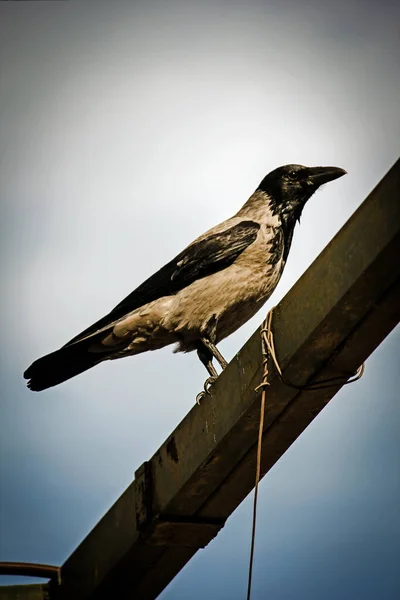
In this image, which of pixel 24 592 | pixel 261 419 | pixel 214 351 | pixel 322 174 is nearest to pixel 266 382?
pixel 261 419

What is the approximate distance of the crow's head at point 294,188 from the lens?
5.03m

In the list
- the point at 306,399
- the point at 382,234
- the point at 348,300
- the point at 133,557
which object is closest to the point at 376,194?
the point at 382,234

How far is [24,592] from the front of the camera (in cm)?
360

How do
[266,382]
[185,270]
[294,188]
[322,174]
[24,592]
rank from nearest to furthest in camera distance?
[266,382] → [24,592] → [185,270] → [322,174] → [294,188]

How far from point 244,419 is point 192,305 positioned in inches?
67.4

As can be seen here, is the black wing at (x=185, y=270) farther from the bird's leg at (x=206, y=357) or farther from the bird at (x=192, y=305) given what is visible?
the bird's leg at (x=206, y=357)

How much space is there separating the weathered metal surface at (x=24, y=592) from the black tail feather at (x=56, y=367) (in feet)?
3.66

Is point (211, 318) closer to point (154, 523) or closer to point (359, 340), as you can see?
point (154, 523)

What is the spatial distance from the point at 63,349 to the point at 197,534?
1.62 meters

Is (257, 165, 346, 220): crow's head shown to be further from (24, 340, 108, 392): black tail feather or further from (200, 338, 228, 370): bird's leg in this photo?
(24, 340, 108, 392): black tail feather

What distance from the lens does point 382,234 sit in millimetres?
2354

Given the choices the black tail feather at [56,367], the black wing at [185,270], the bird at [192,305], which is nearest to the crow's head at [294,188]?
the bird at [192,305]

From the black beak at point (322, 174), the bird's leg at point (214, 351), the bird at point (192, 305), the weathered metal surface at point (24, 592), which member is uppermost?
the black beak at point (322, 174)

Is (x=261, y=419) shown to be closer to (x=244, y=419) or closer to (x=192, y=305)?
(x=244, y=419)
